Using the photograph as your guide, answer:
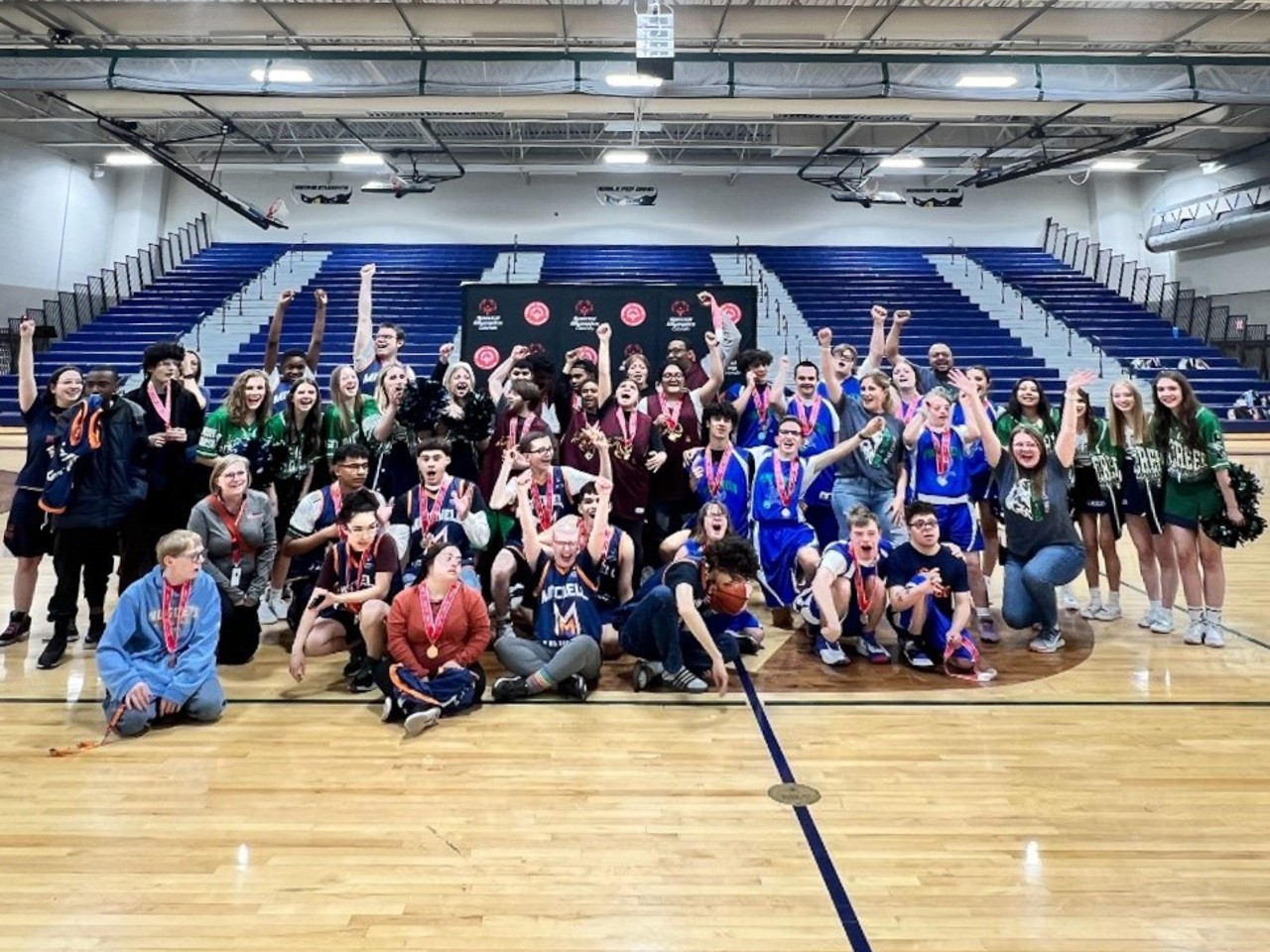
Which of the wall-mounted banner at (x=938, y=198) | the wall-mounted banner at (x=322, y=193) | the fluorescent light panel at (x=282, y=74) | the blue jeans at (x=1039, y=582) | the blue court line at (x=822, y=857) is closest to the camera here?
the blue court line at (x=822, y=857)

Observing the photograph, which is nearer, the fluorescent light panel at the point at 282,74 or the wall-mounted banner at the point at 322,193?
the fluorescent light panel at the point at 282,74

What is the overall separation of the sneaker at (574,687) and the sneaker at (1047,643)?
2398mm

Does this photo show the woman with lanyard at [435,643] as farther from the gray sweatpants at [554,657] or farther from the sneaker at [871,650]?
the sneaker at [871,650]

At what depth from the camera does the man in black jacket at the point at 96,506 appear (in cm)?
388

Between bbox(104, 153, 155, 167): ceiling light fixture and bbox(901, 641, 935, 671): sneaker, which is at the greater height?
bbox(104, 153, 155, 167): ceiling light fixture

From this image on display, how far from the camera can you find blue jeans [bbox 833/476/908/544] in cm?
466

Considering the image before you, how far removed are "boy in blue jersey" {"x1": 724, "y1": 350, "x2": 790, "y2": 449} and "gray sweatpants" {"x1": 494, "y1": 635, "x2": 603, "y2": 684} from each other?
1930mm

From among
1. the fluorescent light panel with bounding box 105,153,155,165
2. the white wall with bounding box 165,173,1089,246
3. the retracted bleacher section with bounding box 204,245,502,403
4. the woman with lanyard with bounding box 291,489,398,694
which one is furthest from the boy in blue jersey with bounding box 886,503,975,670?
the fluorescent light panel with bounding box 105,153,155,165

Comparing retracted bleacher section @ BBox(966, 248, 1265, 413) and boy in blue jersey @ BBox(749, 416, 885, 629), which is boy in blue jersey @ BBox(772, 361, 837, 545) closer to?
boy in blue jersey @ BBox(749, 416, 885, 629)

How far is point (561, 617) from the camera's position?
3662 mm

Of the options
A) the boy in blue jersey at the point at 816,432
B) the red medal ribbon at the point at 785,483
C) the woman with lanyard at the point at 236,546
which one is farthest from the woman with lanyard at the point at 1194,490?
the woman with lanyard at the point at 236,546

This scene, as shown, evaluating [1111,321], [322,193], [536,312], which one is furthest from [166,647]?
[1111,321]

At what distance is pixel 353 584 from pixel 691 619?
5.11ft

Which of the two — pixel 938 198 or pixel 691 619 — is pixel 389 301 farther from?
pixel 691 619
